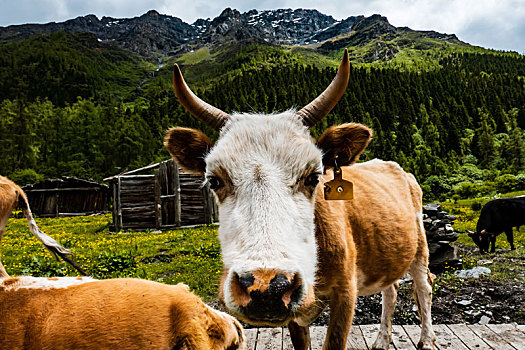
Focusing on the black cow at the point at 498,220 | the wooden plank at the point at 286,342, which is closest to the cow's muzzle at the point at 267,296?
the wooden plank at the point at 286,342

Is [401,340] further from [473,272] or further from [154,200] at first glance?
[154,200]

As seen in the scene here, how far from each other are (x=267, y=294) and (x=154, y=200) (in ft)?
57.5

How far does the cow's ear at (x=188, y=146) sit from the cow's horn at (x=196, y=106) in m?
0.14

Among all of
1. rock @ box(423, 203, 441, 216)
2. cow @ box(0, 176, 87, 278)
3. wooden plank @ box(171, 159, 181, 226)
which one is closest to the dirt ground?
rock @ box(423, 203, 441, 216)

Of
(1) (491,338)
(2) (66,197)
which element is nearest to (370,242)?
(1) (491,338)

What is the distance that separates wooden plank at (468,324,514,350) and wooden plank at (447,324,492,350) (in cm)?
5

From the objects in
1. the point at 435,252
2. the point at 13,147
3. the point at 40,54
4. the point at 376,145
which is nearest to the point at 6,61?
the point at 40,54

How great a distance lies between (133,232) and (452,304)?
586 inches

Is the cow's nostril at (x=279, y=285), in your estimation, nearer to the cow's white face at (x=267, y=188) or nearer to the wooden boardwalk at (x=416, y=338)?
the cow's white face at (x=267, y=188)

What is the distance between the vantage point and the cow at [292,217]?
177 centimetres

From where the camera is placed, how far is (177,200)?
18.3 metres

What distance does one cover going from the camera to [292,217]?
82.3 inches

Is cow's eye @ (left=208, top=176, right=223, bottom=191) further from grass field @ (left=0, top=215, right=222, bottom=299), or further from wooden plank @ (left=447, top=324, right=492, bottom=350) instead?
grass field @ (left=0, top=215, right=222, bottom=299)

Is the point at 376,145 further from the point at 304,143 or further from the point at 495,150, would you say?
the point at 304,143
